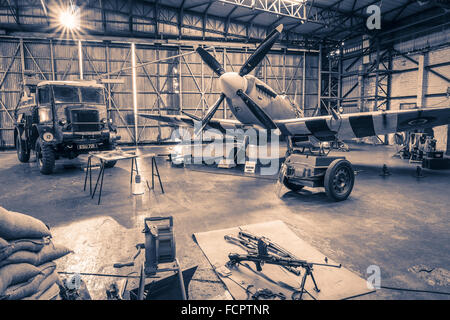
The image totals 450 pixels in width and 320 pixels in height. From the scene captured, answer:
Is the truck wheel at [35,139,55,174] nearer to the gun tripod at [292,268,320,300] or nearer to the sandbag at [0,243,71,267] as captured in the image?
the sandbag at [0,243,71,267]

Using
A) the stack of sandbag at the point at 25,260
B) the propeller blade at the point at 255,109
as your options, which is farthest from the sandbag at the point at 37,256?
the propeller blade at the point at 255,109

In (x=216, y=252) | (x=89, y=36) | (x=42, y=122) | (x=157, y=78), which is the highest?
(x=89, y=36)

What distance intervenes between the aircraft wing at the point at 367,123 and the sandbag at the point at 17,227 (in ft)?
28.5

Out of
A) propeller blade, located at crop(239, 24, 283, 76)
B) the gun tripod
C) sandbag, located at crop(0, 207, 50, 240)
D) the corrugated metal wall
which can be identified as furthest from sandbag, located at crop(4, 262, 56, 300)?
the corrugated metal wall

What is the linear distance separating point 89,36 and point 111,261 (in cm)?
1982

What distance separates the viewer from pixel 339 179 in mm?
6535

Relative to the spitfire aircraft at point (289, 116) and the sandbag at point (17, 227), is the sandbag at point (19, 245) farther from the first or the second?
the spitfire aircraft at point (289, 116)

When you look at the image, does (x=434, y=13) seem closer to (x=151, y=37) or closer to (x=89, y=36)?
(x=151, y=37)

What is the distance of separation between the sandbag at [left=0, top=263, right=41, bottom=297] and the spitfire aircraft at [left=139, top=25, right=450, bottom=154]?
7.74 metres

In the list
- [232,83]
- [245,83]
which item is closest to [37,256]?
[232,83]

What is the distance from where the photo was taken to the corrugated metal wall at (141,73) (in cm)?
1770

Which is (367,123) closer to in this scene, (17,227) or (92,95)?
(17,227)
